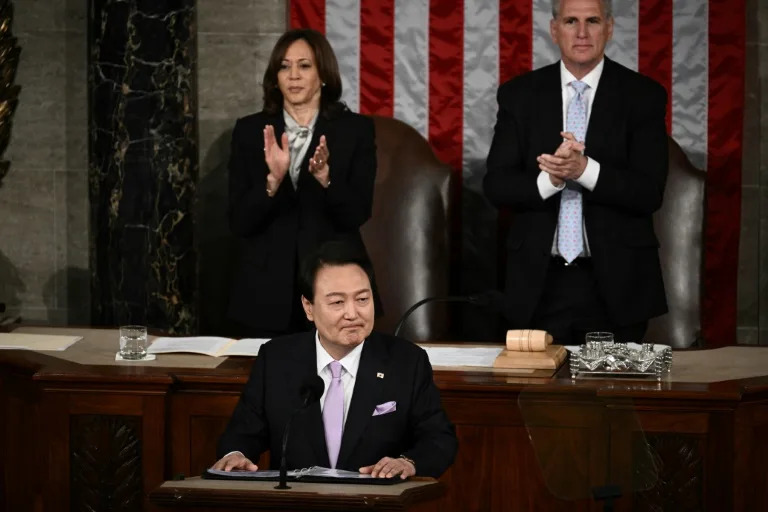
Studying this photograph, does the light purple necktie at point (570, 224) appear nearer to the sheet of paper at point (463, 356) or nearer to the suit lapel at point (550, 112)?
the suit lapel at point (550, 112)

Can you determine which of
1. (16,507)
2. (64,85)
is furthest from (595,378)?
(64,85)

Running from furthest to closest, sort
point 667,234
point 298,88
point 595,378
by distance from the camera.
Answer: point 667,234
point 298,88
point 595,378

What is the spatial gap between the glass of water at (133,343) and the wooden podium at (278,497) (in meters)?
1.80

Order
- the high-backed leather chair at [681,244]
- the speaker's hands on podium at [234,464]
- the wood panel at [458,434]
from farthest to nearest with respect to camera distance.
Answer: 1. the high-backed leather chair at [681,244]
2. the wood panel at [458,434]
3. the speaker's hands on podium at [234,464]

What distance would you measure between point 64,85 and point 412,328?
2.37 m

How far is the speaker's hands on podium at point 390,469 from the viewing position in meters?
3.34

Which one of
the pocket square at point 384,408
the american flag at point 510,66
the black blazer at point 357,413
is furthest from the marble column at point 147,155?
the pocket square at point 384,408

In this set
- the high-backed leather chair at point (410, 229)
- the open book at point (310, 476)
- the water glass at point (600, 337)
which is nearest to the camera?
the open book at point (310, 476)

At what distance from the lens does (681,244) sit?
21.8 ft

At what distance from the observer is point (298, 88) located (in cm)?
555

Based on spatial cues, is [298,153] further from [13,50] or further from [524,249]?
[13,50]

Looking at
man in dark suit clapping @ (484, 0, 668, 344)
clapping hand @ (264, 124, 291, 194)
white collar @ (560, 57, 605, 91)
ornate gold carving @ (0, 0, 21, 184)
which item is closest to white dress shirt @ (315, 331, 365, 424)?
clapping hand @ (264, 124, 291, 194)

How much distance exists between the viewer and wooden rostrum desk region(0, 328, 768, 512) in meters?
4.39

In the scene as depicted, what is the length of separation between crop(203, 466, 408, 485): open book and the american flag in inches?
159
